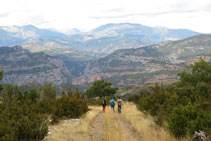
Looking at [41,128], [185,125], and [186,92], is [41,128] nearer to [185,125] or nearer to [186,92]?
[185,125]

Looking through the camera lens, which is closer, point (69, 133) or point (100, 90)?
point (69, 133)

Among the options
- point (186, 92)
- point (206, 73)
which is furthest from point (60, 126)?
point (206, 73)

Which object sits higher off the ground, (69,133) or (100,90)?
(69,133)

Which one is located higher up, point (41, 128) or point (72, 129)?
point (41, 128)

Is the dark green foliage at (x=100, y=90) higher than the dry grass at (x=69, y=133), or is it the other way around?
the dry grass at (x=69, y=133)

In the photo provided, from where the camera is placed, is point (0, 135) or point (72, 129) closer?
point (0, 135)

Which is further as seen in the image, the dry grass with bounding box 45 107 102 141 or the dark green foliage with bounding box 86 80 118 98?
the dark green foliage with bounding box 86 80 118 98

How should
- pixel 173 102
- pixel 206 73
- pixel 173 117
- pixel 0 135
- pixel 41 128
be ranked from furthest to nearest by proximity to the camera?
pixel 206 73 < pixel 173 102 < pixel 173 117 < pixel 41 128 < pixel 0 135

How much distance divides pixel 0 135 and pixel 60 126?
21.0ft

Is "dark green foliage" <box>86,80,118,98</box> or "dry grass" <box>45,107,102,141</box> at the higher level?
"dry grass" <box>45,107,102,141</box>

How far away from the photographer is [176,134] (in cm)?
1093

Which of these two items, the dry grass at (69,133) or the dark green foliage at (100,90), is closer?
the dry grass at (69,133)

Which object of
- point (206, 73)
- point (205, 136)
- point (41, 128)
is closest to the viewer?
point (205, 136)

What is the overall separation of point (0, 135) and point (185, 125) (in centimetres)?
891
